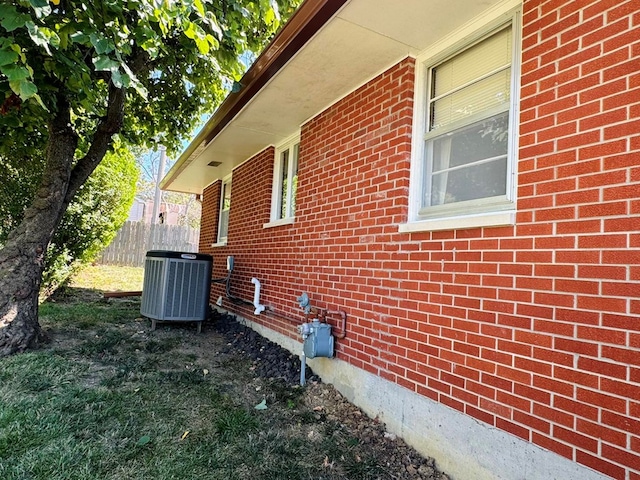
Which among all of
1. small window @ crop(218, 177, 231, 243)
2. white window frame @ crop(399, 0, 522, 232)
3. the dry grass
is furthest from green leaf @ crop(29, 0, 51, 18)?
the dry grass

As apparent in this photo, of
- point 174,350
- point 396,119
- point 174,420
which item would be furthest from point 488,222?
point 174,350

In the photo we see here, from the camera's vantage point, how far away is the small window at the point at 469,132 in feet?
8.04

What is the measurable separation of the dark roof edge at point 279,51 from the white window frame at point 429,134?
93cm

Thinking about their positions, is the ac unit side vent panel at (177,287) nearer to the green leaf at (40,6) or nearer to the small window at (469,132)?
the green leaf at (40,6)

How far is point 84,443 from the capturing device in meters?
2.58

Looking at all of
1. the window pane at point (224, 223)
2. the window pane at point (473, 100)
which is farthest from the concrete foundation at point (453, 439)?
the window pane at point (224, 223)

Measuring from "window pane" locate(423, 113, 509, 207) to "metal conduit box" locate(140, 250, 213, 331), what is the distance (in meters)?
4.13

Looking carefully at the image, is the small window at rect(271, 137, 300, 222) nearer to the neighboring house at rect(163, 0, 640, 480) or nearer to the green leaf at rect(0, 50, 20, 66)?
the neighboring house at rect(163, 0, 640, 480)

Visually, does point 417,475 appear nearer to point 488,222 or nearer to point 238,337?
point 488,222

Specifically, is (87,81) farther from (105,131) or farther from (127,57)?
(127,57)

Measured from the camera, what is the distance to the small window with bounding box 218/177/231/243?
8.31 meters

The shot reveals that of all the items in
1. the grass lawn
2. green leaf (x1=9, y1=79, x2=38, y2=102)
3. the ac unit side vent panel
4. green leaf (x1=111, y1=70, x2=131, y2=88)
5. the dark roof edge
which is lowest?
the grass lawn

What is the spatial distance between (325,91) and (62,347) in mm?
4257

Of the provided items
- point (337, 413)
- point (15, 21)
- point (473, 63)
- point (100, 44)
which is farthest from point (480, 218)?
point (15, 21)
